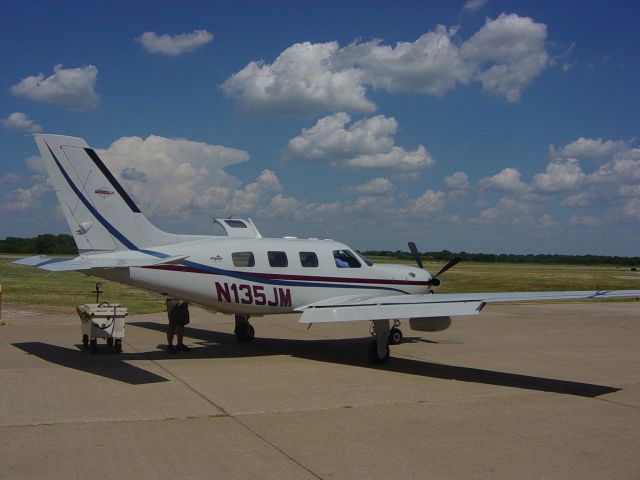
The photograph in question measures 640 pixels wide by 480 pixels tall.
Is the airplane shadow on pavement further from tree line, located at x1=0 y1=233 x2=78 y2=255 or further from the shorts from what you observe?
tree line, located at x1=0 y1=233 x2=78 y2=255

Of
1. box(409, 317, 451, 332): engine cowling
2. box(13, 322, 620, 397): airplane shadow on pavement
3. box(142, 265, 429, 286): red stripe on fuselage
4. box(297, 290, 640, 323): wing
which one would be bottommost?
box(13, 322, 620, 397): airplane shadow on pavement

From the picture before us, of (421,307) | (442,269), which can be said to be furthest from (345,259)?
(442,269)

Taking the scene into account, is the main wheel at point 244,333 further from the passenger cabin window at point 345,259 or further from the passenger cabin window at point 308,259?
the passenger cabin window at point 345,259

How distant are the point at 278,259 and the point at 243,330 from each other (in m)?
3.01

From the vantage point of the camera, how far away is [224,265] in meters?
13.4

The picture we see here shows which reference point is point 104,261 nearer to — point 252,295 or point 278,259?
point 252,295

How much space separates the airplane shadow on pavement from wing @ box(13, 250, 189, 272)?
1.96 m

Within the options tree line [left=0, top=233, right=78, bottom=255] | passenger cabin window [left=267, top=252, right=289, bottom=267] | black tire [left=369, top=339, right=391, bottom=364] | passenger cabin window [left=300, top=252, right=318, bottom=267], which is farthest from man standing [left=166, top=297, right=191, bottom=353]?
tree line [left=0, top=233, right=78, bottom=255]

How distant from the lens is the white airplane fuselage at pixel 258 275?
1304 cm

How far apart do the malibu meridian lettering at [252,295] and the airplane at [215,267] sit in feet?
0.07

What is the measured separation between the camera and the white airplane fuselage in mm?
13039

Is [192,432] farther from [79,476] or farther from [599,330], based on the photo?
[599,330]

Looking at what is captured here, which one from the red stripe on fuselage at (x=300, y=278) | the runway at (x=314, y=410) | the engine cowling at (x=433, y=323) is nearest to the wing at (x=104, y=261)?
the red stripe on fuselage at (x=300, y=278)

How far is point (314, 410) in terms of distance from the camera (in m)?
9.06
